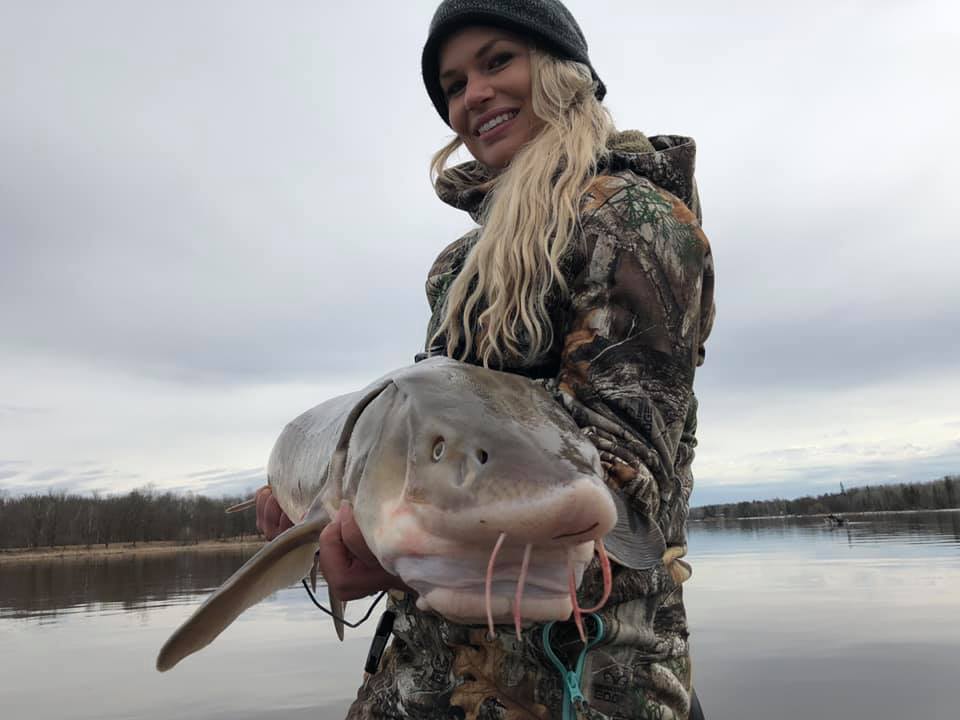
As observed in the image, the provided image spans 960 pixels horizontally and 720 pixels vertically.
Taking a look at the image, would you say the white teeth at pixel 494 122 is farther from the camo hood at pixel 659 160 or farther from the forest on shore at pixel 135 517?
the forest on shore at pixel 135 517

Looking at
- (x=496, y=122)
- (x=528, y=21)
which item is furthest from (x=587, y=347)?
(x=528, y=21)

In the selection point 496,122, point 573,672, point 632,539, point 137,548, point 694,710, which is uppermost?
point 496,122

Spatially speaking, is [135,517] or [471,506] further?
[135,517]

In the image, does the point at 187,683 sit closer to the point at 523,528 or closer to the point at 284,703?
the point at 284,703

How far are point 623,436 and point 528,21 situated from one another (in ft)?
6.27

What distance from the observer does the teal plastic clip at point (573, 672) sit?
197cm

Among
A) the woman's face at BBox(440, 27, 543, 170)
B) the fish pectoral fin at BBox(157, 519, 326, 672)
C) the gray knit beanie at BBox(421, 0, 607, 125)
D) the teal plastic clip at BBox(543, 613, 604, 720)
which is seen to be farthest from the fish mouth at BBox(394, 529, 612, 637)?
the gray knit beanie at BBox(421, 0, 607, 125)

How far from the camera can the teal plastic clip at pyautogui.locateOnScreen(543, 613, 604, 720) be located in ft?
6.45

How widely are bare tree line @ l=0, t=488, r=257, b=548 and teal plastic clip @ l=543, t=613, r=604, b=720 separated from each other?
3233 inches

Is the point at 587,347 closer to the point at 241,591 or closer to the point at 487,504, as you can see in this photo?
the point at 487,504

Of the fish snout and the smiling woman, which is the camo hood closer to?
the smiling woman

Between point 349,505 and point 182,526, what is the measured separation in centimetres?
9225

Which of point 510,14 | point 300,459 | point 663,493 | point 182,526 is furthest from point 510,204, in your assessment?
point 182,526

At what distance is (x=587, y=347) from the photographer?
202 cm
